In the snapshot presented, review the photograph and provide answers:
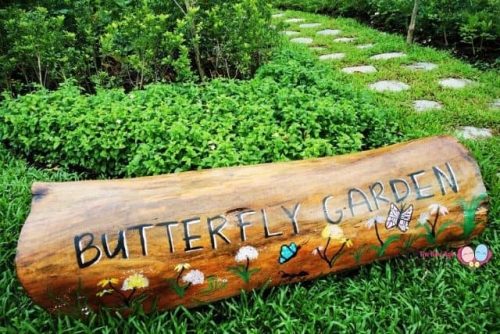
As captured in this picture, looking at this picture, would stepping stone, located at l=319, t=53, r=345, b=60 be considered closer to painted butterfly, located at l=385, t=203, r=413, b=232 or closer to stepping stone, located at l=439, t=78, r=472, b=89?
stepping stone, located at l=439, t=78, r=472, b=89

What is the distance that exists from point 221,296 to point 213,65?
300 cm

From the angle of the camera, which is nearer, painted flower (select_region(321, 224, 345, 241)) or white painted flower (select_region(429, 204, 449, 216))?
painted flower (select_region(321, 224, 345, 241))

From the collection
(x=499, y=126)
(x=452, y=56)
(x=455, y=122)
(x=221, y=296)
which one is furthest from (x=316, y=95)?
(x=452, y=56)

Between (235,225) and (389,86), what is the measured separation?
3038mm

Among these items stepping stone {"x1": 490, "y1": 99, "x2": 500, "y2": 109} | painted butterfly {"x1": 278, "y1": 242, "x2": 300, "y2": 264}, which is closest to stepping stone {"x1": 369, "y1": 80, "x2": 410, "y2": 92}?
stepping stone {"x1": 490, "y1": 99, "x2": 500, "y2": 109}

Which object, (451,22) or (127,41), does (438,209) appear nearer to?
(127,41)

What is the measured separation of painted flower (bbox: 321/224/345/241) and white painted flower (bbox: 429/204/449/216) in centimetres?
49

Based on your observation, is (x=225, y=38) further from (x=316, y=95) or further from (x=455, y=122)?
(x=455, y=122)

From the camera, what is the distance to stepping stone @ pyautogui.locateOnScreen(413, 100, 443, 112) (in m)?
4.11

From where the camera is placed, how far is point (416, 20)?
20.2 ft

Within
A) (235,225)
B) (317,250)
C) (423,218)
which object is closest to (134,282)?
(235,225)

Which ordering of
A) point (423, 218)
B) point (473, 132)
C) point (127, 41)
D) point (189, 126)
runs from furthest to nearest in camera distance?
point (127, 41) → point (473, 132) → point (189, 126) → point (423, 218)
